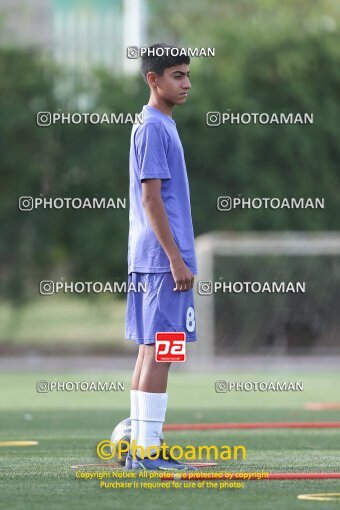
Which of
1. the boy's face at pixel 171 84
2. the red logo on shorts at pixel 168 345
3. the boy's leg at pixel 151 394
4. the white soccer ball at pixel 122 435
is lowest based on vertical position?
the white soccer ball at pixel 122 435

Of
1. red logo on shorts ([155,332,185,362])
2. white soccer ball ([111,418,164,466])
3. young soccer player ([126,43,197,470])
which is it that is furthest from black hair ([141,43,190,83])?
white soccer ball ([111,418,164,466])

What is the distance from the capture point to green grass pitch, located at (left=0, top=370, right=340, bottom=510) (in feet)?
18.4

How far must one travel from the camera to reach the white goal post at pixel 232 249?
20547 millimetres

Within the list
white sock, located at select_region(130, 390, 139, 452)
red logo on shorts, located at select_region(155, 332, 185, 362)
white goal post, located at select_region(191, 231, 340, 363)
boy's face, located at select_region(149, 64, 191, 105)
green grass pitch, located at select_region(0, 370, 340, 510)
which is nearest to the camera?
green grass pitch, located at select_region(0, 370, 340, 510)

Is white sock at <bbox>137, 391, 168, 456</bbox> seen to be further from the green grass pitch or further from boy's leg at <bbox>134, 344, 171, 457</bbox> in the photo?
the green grass pitch

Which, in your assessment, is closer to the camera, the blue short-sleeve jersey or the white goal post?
the blue short-sleeve jersey

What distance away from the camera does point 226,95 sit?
22172mm

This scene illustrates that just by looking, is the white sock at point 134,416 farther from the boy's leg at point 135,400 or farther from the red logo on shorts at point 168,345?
the red logo on shorts at point 168,345

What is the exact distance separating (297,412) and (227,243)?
948 centimetres

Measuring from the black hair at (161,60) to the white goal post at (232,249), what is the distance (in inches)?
529

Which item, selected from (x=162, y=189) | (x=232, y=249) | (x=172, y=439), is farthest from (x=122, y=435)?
(x=232, y=249)

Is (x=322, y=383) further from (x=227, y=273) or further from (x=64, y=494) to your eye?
(x=64, y=494)

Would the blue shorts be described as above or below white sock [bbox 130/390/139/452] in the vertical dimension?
above

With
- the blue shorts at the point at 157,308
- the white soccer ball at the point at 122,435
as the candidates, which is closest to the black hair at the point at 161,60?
the blue shorts at the point at 157,308
